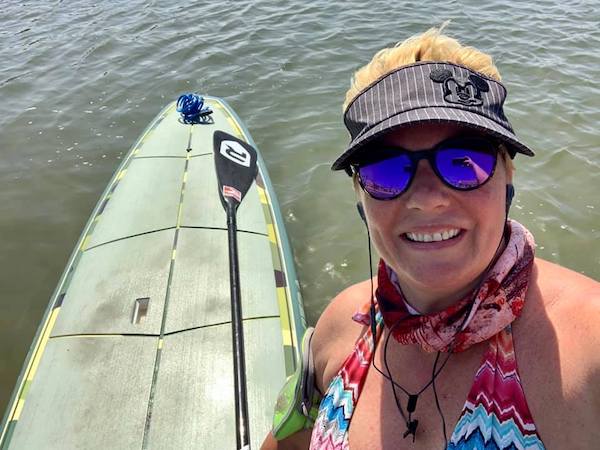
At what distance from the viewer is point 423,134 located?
1.37m

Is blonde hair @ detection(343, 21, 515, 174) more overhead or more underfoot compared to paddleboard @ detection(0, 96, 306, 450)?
more overhead

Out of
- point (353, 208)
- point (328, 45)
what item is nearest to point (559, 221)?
point (353, 208)

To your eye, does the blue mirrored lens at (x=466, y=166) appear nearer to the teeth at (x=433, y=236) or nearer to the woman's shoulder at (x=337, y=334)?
the teeth at (x=433, y=236)

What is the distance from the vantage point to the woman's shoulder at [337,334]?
172 cm

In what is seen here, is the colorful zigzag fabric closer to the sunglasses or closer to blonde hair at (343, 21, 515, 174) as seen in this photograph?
the sunglasses

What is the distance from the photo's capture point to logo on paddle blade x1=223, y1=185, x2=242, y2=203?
3643 millimetres

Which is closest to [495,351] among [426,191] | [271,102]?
[426,191]

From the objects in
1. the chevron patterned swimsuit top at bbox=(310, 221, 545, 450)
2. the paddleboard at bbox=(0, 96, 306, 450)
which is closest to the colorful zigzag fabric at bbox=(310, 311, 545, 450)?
the chevron patterned swimsuit top at bbox=(310, 221, 545, 450)

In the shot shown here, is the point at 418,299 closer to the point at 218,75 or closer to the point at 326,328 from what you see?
the point at 326,328

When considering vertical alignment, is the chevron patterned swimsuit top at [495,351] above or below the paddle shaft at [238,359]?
above

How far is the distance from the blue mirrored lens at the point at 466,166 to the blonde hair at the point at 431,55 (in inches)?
9.2

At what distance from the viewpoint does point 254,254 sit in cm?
424

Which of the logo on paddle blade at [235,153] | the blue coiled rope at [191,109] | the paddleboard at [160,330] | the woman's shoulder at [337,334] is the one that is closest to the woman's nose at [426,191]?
the woman's shoulder at [337,334]

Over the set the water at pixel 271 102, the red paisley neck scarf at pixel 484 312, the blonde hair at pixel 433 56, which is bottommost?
the water at pixel 271 102
